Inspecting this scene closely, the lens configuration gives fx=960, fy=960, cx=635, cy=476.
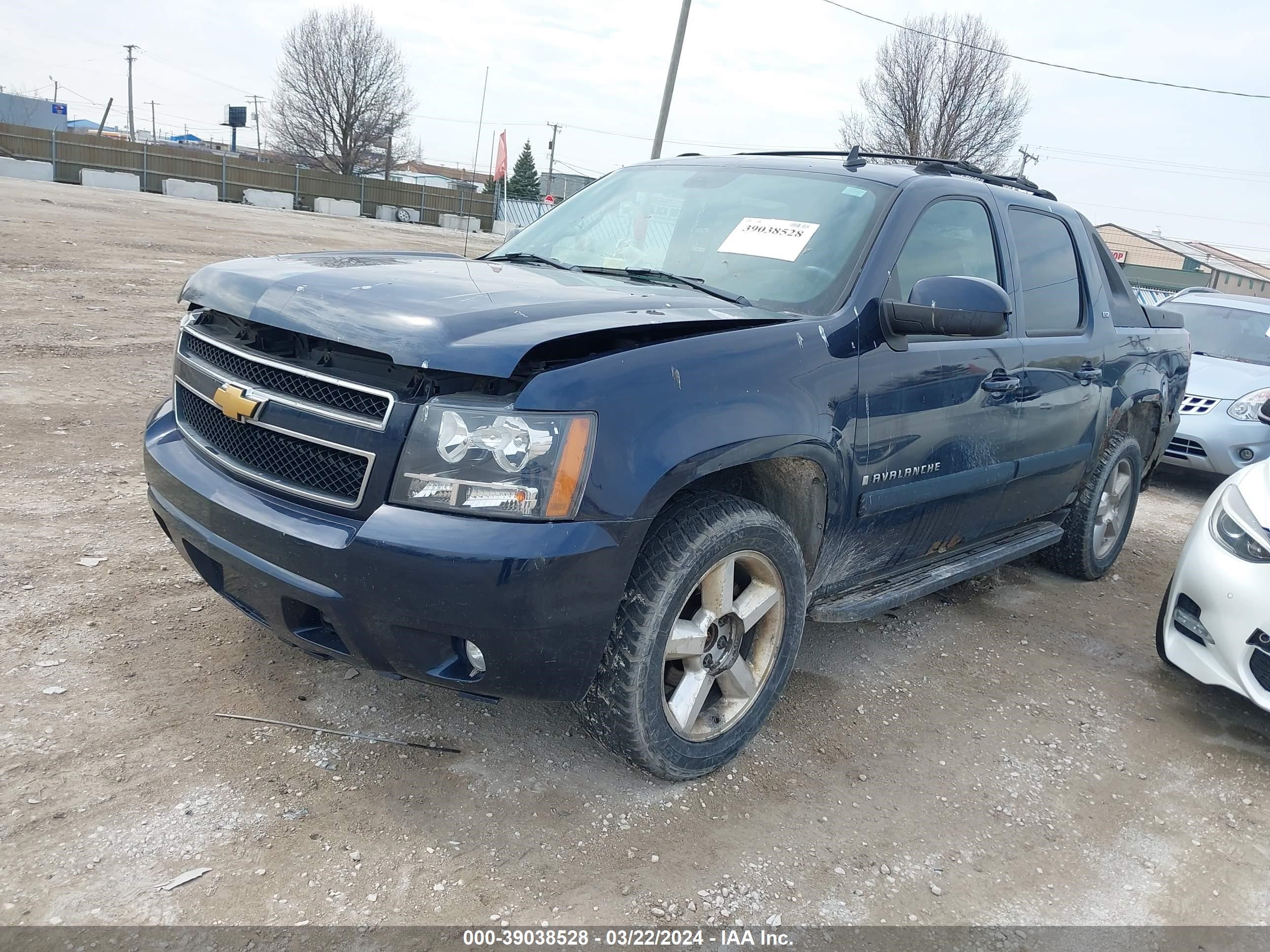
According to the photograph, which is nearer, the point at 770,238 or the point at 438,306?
the point at 438,306

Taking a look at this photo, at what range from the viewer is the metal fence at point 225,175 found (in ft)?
105

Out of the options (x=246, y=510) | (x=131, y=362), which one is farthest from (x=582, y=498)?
(x=131, y=362)

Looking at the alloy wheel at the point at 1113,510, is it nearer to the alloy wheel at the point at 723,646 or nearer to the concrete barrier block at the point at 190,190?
the alloy wheel at the point at 723,646

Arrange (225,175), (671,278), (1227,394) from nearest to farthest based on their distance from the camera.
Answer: (671,278) < (1227,394) < (225,175)

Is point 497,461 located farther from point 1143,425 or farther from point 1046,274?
point 1143,425

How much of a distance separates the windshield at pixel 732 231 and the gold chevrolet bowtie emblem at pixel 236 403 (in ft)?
4.76

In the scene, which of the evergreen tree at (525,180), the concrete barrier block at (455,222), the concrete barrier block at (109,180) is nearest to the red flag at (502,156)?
the concrete barrier block at (109,180)

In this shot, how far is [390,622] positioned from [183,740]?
93cm

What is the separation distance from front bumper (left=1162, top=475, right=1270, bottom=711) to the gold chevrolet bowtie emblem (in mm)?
3358

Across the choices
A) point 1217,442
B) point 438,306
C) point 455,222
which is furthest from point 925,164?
point 455,222

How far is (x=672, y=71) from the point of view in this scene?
60.4ft

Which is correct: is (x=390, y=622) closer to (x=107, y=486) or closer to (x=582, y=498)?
(x=582, y=498)

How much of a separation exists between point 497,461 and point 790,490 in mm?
1142

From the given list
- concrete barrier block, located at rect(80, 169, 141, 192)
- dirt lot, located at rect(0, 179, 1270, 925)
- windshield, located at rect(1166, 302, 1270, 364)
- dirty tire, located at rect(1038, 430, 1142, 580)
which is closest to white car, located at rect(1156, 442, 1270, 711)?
Answer: dirt lot, located at rect(0, 179, 1270, 925)
